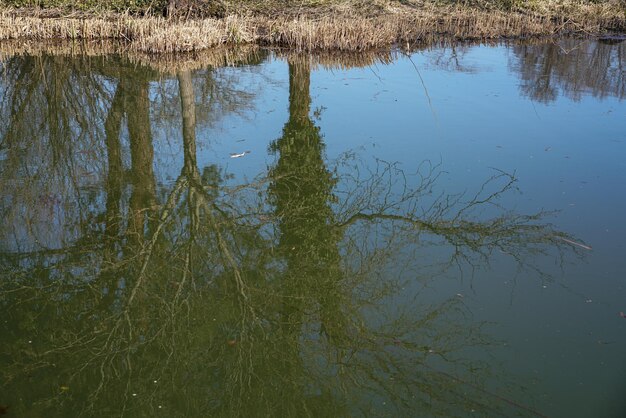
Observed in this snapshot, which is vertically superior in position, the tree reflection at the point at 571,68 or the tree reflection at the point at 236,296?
the tree reflection at the point at 571,68

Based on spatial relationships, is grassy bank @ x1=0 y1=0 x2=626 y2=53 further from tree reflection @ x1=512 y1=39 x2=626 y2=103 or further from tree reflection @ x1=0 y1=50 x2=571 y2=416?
tree reflection @ x1=0 y1=50 x2=571 y2=416

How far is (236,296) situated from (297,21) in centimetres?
719

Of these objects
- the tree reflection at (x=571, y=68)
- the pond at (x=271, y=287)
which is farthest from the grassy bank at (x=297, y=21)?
the pond at (x=271, y=287)

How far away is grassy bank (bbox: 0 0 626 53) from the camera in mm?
10305

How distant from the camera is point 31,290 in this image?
14.0 ft

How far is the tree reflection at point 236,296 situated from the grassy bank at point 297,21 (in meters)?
4.25

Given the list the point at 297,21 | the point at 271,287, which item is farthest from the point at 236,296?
the point at 297,21

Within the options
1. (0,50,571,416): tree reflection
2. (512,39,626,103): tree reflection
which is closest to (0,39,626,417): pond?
(0,50,571,416): tree reflection

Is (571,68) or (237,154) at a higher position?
(571,68)

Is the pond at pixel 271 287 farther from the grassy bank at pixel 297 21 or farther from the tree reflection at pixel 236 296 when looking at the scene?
the grassy bank at pixel 297 21

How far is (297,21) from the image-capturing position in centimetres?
1075

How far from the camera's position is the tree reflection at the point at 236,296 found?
349 cm

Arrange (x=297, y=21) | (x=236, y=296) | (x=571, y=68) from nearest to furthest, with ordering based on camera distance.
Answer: (x=236, y=296) < (x=571, y=68) < (x=297, y=21)

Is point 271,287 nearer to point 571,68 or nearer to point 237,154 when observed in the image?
point 237,154
